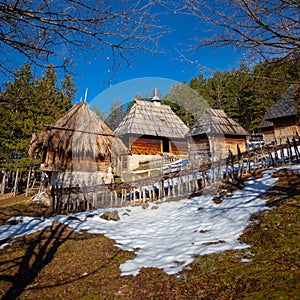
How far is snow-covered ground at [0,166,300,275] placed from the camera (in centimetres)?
500

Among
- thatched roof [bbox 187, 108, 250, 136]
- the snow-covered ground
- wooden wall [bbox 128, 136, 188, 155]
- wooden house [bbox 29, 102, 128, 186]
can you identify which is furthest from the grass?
wooden wall [bbox 128, 136, 188, 155]

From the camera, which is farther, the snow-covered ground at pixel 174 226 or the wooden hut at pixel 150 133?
the wooden hut at pixel 150 133

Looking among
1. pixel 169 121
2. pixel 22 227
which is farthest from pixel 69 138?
pixel 169 121

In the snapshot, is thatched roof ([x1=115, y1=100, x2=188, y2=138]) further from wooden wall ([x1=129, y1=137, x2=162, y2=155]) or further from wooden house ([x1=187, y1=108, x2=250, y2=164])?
wooden house ([x1=187, y1=108, x2=250, y2=164])

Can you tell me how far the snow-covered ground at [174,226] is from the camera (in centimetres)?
500

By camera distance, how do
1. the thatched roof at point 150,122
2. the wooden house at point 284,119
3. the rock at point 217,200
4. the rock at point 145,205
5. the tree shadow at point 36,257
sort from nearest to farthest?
the tree shadow at point 36,257
the rock at point 217,200
the rock at point 145,205
the wooden house at point 284,119
the thatched roof at point 150,122

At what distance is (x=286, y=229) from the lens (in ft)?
16.3

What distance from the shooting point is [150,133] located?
2331cm

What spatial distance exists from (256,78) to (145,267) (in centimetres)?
419

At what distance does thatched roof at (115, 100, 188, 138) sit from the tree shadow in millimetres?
16086

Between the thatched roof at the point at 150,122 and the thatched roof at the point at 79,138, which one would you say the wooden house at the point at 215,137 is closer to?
the thatched roof at the point at 150,122

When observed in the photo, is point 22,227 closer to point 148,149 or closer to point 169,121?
point 148,149

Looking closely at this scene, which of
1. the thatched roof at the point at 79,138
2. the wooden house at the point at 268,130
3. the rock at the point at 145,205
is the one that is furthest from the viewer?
the wooden house at the point at 268,130

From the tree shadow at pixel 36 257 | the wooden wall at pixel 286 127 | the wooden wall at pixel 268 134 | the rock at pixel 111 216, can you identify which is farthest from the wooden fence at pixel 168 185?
the wooden wall at pixel 268 134
